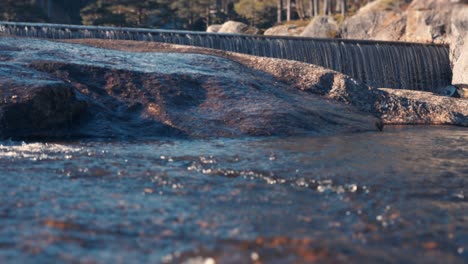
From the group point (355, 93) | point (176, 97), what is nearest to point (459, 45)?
point (355, 93)

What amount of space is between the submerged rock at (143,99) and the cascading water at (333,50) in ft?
23.0

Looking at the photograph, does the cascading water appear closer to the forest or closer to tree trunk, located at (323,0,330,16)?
the forest

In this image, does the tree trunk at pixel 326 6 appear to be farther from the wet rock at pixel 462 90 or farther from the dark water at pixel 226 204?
the dark water at pixel 226 204

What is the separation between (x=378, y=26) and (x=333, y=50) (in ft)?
36.9

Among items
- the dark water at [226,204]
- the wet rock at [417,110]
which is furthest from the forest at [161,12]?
the dark water at [226,204]

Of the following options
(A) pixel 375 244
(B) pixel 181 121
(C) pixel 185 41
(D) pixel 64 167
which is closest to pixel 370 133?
(B) pixel 181 121

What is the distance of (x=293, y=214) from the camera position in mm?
3678

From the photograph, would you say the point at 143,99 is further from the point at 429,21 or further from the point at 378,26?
the point at 378,26

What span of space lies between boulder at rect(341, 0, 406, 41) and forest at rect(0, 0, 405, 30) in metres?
4.65

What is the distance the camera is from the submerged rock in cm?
659

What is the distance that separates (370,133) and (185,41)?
29.1 feet

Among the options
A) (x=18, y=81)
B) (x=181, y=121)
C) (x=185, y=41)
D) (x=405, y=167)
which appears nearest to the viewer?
(x=405, y=167)

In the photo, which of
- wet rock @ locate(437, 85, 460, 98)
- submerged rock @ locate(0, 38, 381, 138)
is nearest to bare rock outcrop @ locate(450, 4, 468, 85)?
wet rock @ locate(437, 85, 460, 98)

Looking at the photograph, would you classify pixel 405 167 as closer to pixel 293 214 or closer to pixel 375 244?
pixel 293 214
